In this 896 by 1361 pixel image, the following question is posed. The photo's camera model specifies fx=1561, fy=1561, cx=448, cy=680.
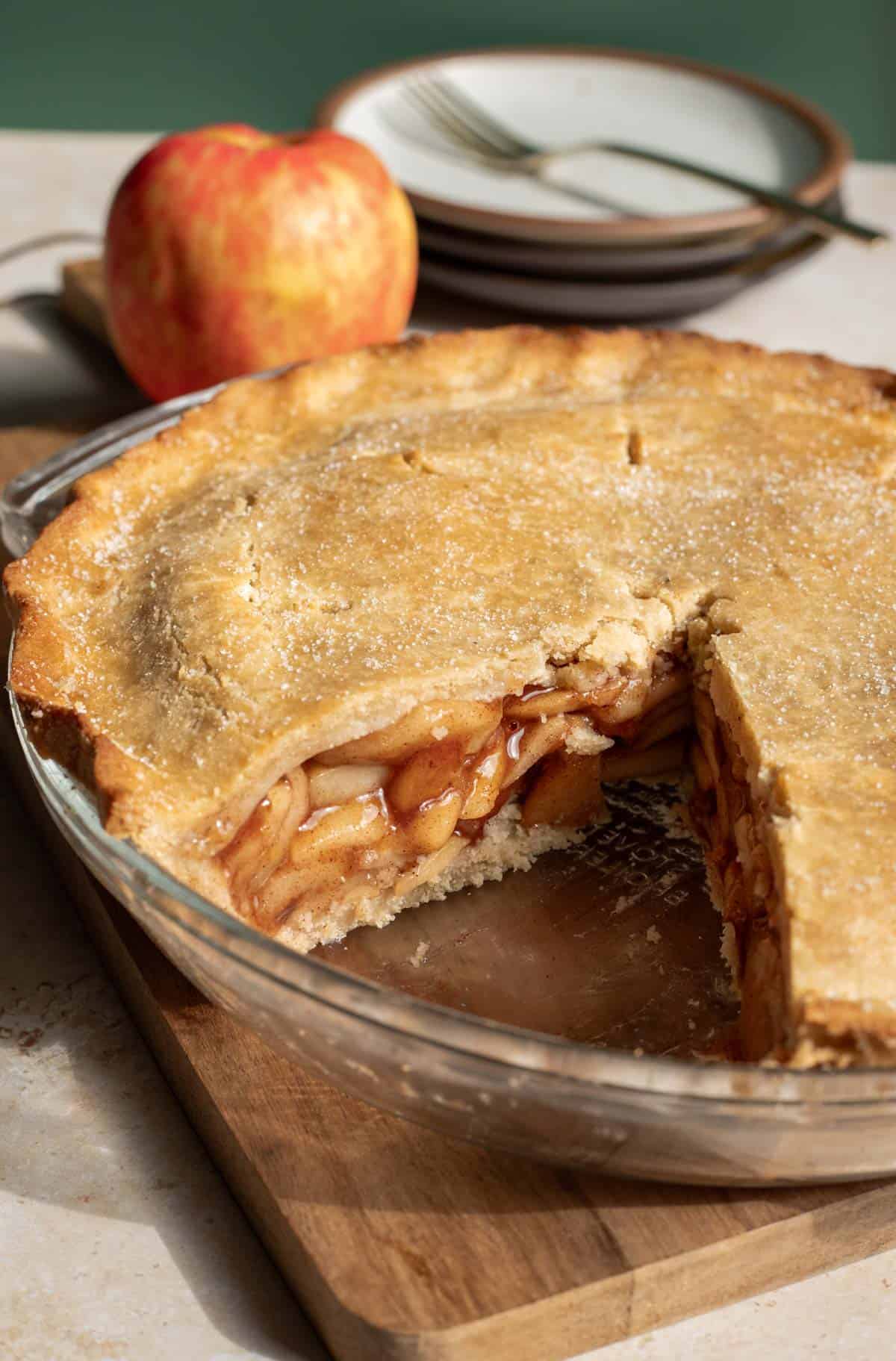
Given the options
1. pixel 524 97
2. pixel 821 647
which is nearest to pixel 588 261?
pixel 524 97

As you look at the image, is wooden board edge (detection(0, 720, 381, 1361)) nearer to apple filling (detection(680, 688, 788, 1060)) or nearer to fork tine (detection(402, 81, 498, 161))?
apple filling (detection(680, 688, 788, 1060))

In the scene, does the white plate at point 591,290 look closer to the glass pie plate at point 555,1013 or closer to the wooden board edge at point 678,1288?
the glass pie plate at point 555,1013

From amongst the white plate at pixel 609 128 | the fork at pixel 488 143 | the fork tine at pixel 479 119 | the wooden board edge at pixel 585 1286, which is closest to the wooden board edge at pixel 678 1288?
the wooden board edge at pixel 585 1286

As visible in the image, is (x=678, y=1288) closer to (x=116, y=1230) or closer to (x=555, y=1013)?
(x=555, y=1013)

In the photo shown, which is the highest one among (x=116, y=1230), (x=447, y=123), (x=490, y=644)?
(x=447, y=123)

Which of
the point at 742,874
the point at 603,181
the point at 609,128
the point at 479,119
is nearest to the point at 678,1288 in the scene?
the point at 742,874

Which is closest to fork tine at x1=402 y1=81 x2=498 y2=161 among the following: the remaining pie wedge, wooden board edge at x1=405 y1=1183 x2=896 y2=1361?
the remaining pie wedge

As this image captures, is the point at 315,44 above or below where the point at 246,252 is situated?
below
